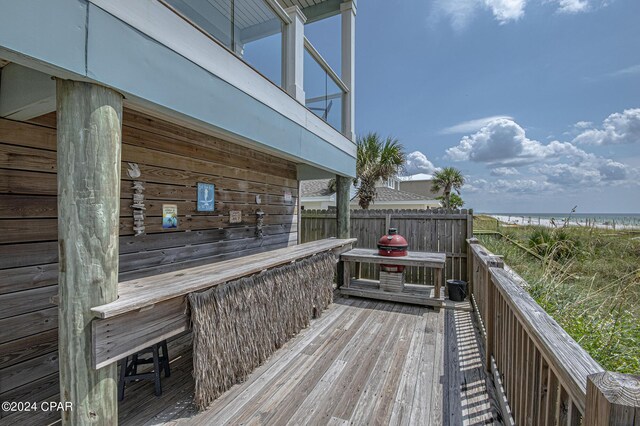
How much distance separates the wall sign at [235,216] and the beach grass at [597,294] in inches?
151

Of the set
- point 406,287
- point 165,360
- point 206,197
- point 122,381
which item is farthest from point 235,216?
point 406,287

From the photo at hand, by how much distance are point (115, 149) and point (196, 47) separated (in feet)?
3.61

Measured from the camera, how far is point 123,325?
169 cm

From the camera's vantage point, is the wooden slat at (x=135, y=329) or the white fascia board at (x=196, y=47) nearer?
the wooden slat at (x=135, y=329)

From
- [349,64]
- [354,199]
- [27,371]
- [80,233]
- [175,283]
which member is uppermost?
[349,64]

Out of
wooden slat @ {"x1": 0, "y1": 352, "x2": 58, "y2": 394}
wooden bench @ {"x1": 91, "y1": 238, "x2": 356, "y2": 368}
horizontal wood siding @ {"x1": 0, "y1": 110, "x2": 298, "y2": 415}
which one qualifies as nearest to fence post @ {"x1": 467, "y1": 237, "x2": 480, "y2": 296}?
horizontal wood siding @ {"x1": 0, "y1": 110, "x2": 298, "y2": 415}

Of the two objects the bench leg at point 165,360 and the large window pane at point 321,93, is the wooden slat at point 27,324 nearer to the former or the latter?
the bench leg at point 165,360

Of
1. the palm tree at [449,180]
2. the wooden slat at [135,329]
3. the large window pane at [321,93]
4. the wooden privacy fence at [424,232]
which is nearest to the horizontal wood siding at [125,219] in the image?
the wooden slat at [135,329]

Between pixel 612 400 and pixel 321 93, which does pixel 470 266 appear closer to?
pixel 321 93

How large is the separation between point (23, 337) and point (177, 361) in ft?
4.28

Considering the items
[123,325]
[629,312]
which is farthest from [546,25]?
[123,325]

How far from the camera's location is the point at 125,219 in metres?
2.79

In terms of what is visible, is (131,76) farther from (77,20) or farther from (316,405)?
(316,405)

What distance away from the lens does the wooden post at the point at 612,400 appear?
650 millimetres
